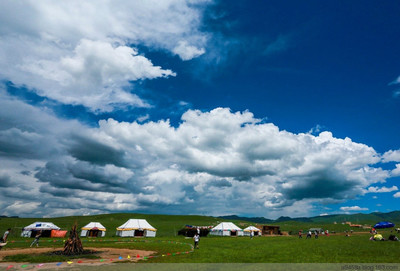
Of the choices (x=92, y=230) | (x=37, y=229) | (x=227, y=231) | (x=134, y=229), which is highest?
(x=37, y=229)

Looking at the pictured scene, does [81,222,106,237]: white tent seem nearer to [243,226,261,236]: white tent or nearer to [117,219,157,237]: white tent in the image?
[117,219,157,237]: white tent

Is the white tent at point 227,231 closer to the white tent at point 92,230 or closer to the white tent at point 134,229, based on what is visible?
the white tent at point 134,229

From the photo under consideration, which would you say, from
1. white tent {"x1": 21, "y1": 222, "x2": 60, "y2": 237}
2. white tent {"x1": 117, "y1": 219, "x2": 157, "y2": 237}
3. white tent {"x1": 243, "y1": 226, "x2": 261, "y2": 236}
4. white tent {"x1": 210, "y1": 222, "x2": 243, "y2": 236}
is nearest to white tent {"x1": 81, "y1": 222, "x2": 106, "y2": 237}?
white tent {"x1": 117, "y1": 219, "x2": 157, "y2": 237}

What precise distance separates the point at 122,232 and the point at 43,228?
22469 mm

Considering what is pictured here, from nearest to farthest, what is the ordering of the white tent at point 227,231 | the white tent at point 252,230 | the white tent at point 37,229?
the white tent at point 37,229 → the white tent at point 227,231 → the white tent at point 252,230

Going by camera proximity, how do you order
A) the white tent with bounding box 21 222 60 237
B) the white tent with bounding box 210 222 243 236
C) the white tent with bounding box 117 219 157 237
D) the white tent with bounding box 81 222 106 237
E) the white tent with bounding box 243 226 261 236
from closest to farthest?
1. the white tent with bounding box 21 222 60 237
2. the white tent with bounding box 117 219 157 237
3. the white tent with bounding box 81 222 106 237
4. the white tent with bounding box 210 222 243 236
5. the white tent with bounding box 243 226 261 236

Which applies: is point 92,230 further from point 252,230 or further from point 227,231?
point 252,230

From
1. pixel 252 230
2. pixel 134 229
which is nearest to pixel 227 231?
pixel 252 230

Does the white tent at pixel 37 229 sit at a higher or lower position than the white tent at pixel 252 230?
higher

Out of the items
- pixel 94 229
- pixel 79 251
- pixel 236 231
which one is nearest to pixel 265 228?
pixel 236 231

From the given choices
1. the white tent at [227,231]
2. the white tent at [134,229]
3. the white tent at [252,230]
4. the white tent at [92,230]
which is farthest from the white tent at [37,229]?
the white tent at [252,230]

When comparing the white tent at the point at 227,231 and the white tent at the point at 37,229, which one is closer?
the white tent at the point at 37,229

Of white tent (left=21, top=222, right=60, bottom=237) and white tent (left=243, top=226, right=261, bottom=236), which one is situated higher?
white tent (left=21, top=222, right=60, bottom=237)

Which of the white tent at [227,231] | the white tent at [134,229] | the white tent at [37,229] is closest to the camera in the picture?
the white tent at [37,229]
